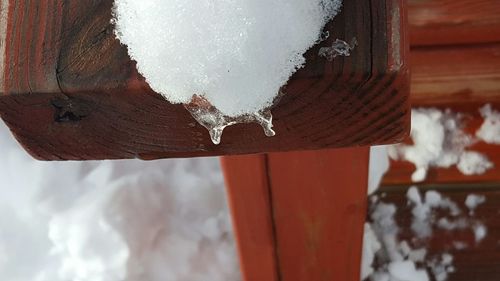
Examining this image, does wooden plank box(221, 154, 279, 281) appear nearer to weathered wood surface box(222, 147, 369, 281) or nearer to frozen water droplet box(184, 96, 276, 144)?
weathered wood surface box(222, 147, 369, 281)

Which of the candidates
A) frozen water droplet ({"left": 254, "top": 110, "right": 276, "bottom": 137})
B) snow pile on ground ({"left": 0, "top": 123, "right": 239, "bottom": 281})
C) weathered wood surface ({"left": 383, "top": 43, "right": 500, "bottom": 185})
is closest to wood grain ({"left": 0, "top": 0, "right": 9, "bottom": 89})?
frozen water droplet ({"left": 254, "top": 110, "right": 276, "bottom": 137})

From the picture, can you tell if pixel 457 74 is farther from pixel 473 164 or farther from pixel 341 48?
pixel 341 48

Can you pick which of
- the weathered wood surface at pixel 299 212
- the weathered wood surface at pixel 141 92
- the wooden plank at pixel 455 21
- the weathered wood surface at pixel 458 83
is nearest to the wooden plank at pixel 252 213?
the weathered wood surface at pixel 299 212

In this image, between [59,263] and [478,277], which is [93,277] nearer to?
[59,263]

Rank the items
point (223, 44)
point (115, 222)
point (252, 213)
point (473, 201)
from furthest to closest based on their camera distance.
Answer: point (473, 201)
point (115, 222)
point (252, 213)
point (223, 44)

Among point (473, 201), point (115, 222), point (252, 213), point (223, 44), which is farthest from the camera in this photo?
point (473, 201)

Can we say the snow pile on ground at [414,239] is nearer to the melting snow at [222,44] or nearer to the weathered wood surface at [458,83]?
the weathered wood surface at [458,83]

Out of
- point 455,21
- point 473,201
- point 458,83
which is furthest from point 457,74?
point 473,201
